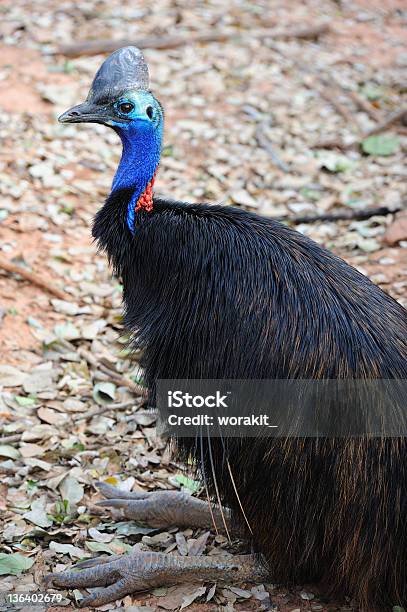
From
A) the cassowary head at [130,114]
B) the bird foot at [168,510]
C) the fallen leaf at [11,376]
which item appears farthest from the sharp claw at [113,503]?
the cassowary head at [130,114]

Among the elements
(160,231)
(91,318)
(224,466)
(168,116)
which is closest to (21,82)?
(168,116)

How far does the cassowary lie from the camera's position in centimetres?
265

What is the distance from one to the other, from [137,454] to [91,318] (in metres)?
1.00

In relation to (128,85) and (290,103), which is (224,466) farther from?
(290,103)

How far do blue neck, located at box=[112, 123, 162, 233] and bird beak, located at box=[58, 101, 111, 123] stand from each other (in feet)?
0.25

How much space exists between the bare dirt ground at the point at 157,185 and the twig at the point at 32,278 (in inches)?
1.2

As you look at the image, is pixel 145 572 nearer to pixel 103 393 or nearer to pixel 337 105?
pixel 103 393

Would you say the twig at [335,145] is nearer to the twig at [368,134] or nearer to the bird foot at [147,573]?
the twig at [368,134]

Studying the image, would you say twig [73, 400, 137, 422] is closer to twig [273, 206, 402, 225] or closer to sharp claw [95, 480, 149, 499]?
sharp claw [95, 480, 149, 499]

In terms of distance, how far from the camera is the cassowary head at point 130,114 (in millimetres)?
3029

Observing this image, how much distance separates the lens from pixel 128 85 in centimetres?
304

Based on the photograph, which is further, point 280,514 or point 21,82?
point 21,82

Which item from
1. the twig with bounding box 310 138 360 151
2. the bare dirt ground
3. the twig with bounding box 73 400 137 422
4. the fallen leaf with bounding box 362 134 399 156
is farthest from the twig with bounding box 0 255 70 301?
the fallen leaf with bounding box 362 134 399 156

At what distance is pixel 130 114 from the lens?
3035 mm
